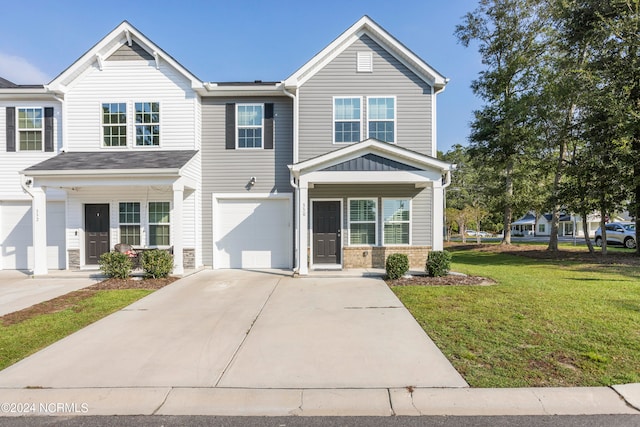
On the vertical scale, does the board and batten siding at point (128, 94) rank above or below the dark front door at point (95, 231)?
above

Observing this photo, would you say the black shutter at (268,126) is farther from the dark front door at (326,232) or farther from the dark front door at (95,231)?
the dark front door at (95,231)

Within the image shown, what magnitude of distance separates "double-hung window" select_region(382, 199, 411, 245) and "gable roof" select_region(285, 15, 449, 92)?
4084mm

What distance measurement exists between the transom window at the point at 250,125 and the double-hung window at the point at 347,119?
2554 millimetres

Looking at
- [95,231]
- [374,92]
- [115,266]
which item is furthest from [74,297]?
[374,92]

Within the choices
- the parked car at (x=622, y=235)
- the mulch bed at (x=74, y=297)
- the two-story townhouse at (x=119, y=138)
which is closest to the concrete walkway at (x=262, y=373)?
the mulch bed at (x=74, y=297)

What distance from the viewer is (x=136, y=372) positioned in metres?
3.61

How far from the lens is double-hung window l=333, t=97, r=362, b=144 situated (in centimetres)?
1008

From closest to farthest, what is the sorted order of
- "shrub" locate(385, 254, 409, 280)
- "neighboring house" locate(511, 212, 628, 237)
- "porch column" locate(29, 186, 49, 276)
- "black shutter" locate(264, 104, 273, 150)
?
"shrub" locate(385, 254, 409, 280), "porch column" locate(29, 186, 49, 276), "black shutter" locate(264, 104, 273, 150), "neighboring house" locate(511, 212, 628, 237)

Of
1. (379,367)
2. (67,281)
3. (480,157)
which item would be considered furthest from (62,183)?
(480,157)

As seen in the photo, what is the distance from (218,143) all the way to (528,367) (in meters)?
10.0

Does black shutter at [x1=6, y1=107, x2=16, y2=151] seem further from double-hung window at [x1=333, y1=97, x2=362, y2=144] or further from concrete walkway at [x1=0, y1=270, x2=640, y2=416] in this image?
double-hung window at [x1=333, y1=97, x2=362, y2=144]

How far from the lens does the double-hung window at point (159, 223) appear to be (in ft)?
33.2

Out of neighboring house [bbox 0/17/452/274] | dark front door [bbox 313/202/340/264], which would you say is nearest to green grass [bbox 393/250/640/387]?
dark front door [bbox 313/202/340/264]

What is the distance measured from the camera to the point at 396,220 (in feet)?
33.7
